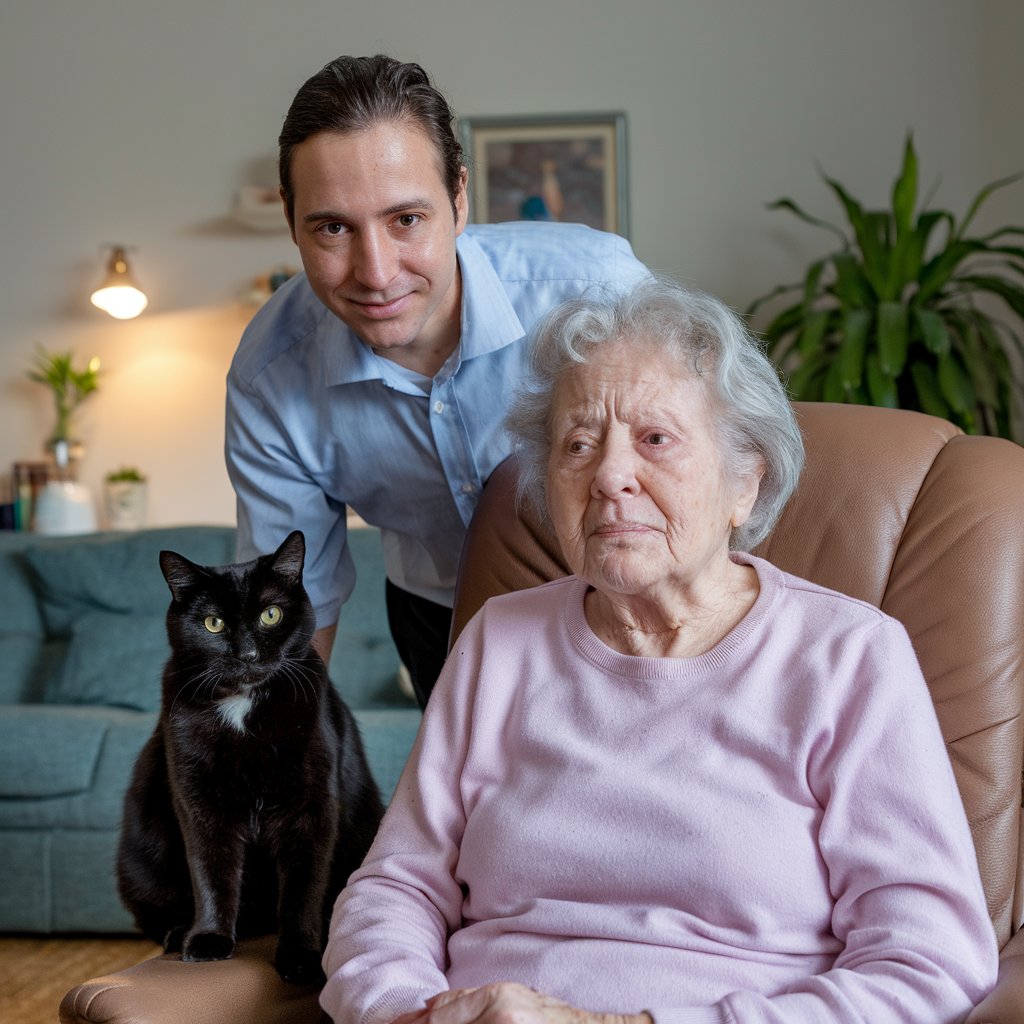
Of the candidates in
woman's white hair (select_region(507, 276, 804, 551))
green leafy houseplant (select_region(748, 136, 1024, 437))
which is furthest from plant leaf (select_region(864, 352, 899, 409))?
woman's white hair (select_region(507, 276, 804, 551))

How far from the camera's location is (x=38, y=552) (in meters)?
3.97

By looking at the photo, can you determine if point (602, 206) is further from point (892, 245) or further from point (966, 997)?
point (966, 997)

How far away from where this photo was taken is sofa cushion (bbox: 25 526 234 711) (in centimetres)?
371

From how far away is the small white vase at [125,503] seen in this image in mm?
4496

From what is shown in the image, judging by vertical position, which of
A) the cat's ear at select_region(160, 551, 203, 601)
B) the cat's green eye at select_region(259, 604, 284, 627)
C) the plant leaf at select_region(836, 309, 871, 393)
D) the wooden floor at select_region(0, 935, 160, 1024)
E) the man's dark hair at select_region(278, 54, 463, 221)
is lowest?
the wooden floor at select_region(0, 935, 160, 1024)

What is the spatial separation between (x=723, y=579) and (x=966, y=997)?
47cm

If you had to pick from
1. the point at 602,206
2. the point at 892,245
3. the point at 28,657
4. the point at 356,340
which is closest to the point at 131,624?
the point at 28,657

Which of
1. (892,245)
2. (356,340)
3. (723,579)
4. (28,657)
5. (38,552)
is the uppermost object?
(892,245)

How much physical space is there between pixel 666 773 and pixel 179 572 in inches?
25.1

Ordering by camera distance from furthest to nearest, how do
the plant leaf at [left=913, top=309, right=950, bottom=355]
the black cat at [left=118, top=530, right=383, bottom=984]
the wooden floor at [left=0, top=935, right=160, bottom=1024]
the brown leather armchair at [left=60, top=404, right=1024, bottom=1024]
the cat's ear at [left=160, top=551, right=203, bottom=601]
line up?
the plant leaf at [left=913, top=309, right=950, bottom=355] < the wooden floor at [left=0, top=935, right=160, bottom=1024] < the cat's ear at [left=160, top=551, right=203, bottom=601] < the black cat at [left=118, top=530, right=383, bottom=984] < the brown leather armchair at [left=60, top=404, right=1024, bottom=1024]

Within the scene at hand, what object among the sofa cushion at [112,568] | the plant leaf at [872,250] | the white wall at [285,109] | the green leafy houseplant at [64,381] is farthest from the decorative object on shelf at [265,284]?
the plant leaf at [872,250]

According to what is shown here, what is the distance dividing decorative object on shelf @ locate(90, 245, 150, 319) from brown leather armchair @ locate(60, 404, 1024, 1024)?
10.7 feet

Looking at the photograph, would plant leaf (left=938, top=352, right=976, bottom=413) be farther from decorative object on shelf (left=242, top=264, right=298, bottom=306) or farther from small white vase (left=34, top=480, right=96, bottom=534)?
small white vase (left=34, top=480, right=96, bottom=534)

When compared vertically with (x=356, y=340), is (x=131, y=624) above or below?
below
